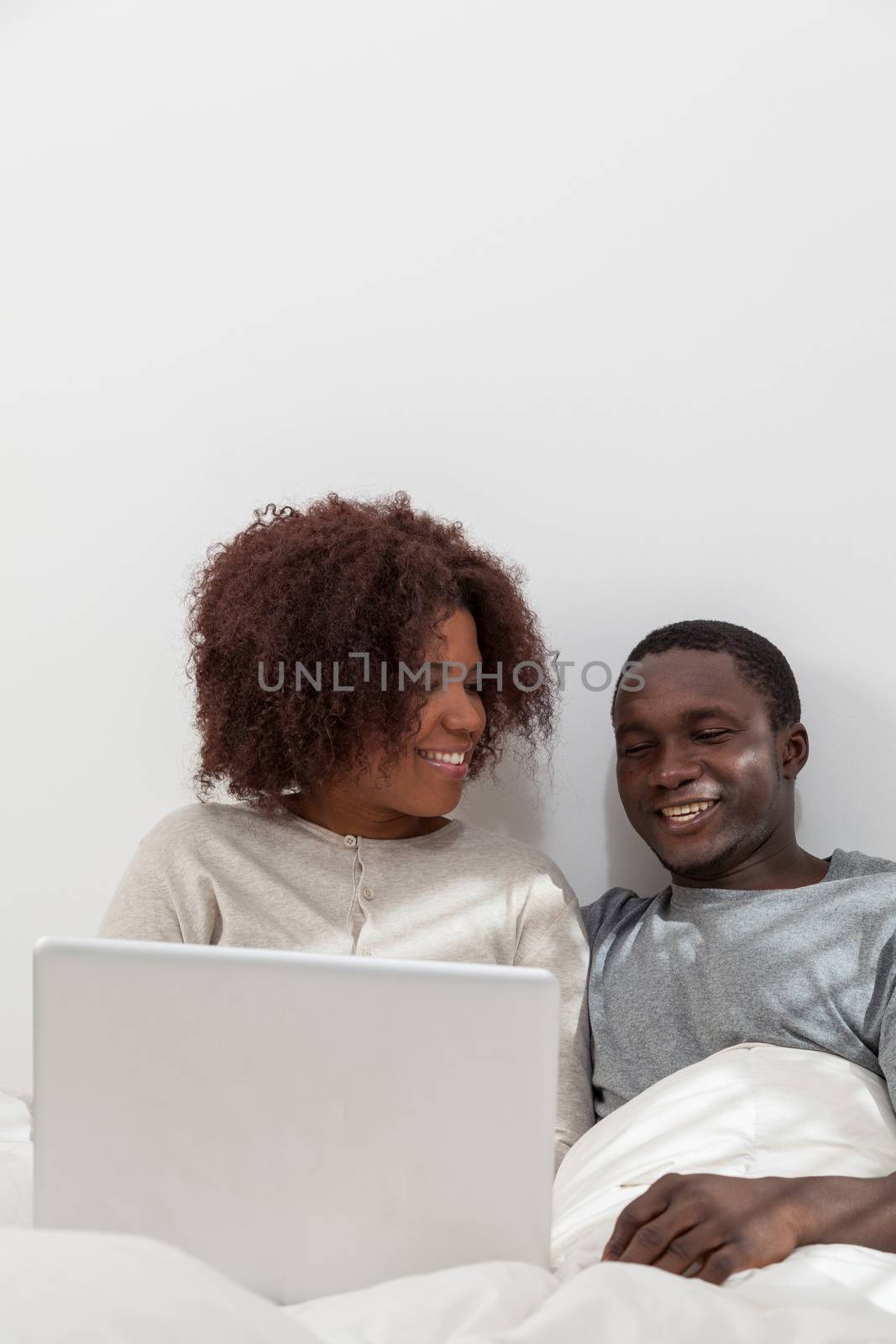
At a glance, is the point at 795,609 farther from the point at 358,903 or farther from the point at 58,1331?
the point at 58,1331

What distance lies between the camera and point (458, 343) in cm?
210

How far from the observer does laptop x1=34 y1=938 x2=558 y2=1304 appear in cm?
103

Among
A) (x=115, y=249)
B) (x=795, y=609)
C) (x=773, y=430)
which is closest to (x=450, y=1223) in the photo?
(x=795, y=609)

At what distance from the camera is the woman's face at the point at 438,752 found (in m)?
1.69

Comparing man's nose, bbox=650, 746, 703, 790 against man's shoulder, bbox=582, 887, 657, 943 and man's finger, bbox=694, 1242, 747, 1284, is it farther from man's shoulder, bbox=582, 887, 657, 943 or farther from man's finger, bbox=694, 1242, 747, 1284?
man's finger, bbox=694, 1242, 747, 1284

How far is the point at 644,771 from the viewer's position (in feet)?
5.84

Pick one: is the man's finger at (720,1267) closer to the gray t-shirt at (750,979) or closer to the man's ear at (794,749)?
the gray t-shirt at (750,979)

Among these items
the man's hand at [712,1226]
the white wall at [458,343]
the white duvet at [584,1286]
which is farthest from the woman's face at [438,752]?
the man's hand at [712,1226]

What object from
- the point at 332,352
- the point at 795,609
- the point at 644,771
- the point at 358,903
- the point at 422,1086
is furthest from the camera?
the point at 332,352

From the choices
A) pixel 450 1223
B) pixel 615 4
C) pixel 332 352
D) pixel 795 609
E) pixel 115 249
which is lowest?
pixel 450 1223

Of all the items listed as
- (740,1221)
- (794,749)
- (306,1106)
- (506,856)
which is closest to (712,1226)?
(740,1221)

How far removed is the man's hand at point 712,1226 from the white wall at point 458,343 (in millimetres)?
813

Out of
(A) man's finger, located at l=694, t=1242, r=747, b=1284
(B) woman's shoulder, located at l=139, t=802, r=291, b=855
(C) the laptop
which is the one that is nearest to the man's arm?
(A) man's finger, located at l=694, t=1242, r=747, b=1284

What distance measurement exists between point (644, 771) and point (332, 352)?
90cm
